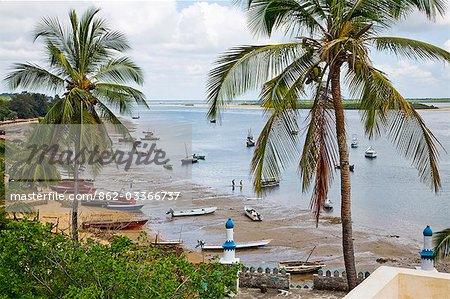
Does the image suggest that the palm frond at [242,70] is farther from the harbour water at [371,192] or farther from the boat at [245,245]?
the boat at [245,245]

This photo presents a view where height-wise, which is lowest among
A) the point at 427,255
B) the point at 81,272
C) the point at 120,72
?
the point at 427,255

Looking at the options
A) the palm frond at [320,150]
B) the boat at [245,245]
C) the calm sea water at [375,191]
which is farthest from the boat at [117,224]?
the palm frond at [320,150]

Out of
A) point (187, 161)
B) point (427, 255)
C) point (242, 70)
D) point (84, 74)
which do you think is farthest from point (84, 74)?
point (187, 161)

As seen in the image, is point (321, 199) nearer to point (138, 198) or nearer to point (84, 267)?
point (84, 267)

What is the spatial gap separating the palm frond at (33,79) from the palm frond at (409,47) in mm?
7225

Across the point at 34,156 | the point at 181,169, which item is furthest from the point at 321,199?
the point at 181,169

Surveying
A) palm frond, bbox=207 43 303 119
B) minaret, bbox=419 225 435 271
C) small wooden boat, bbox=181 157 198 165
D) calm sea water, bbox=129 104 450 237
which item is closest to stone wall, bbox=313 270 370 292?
minaret, bbox=419 225 435 271

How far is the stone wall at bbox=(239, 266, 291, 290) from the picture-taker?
991cm

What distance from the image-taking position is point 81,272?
18.8ft

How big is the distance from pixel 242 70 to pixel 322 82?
1450mm

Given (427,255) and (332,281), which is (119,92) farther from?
(427,255)

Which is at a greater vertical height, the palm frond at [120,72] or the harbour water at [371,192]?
the palm frond at [120,72]

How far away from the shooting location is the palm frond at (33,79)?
11.7 m

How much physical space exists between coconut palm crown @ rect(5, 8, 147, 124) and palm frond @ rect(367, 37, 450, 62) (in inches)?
244
